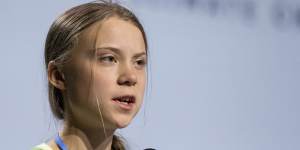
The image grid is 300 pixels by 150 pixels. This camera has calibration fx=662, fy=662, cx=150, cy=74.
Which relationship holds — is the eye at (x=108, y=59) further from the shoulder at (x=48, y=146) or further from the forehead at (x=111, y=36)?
the shoulder at (x=48, y=146)

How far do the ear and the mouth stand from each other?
7 cm

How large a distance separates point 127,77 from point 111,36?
0.18ft

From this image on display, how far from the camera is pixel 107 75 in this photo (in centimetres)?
72

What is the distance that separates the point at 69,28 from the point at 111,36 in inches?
2.3

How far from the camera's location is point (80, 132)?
2.48 ft

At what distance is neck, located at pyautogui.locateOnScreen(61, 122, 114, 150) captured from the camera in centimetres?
75

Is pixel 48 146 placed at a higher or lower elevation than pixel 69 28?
lower

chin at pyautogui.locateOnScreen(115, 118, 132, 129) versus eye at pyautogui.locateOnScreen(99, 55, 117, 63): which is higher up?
eye at pyautogui.locateOnScreen(99, 55, 117, 63)

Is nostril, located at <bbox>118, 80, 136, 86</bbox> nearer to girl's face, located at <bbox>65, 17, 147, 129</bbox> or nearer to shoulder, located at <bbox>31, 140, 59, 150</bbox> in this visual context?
girl's face, located at <bbox>65, 17, 147, 129</bbox>

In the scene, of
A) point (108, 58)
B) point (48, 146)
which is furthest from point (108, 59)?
point (48, 146)

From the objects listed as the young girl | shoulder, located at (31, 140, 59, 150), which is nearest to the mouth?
the young girl

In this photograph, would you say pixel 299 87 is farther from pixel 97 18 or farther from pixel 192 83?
pixel 97 18

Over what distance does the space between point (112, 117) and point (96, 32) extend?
0.10 m

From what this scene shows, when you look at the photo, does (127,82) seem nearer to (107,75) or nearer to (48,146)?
(107,75)
